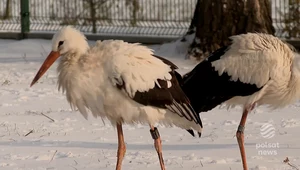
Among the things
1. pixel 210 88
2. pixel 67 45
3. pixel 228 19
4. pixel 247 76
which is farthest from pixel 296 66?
pixel 228 19

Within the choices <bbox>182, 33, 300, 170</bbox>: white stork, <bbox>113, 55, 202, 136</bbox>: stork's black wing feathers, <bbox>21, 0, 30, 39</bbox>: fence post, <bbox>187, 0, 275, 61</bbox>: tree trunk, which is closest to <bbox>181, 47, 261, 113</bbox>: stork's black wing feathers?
<bbox>182, 33, 300, 170</bbox>: white stork

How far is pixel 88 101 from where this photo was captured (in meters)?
7.12

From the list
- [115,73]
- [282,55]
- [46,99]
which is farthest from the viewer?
[46,99]

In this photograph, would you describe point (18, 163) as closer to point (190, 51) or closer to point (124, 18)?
point (190, 51)

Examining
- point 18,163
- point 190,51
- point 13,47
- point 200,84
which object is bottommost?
point 13,47

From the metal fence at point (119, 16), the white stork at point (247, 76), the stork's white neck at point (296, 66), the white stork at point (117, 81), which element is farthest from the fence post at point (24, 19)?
the white stork at point (117, 81)

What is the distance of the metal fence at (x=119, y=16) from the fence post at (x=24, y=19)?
408 millimetres

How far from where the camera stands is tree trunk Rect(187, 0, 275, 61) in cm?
1411

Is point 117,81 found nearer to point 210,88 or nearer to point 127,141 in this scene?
point 210,88

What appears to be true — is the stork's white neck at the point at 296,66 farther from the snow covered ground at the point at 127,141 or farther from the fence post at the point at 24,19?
the fence post at the point at 24,19

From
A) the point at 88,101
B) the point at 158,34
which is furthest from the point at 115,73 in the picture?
the point at 158,34

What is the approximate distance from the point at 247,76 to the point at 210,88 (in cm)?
36

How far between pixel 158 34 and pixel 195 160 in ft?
30.6

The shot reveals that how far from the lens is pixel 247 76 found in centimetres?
804
